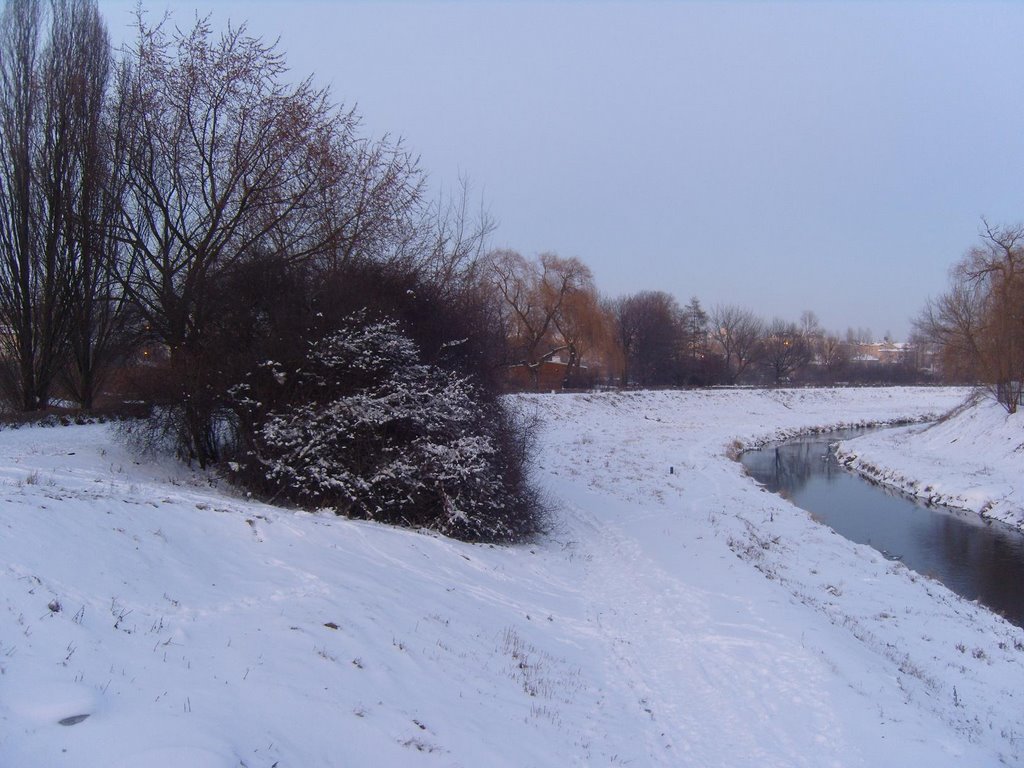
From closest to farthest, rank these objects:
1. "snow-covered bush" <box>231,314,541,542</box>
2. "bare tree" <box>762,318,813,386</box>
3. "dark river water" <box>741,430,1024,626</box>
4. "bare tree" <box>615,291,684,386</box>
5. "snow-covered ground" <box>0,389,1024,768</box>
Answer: "snow-covered ground" <box>0,389,1024,768</box> < "snow-covered bush" <box>231,314,541,542</box> < "dark river water" <box>741,430,1024,626</box> < "bare tree" <box>615,291,684,386</box> < "bare tree" <box>762,318,813,386</box>

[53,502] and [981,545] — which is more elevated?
[53,502]

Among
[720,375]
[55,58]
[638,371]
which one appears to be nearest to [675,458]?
[55,58]

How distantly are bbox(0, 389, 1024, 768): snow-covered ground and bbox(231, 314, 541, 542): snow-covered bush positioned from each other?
0.88 metres

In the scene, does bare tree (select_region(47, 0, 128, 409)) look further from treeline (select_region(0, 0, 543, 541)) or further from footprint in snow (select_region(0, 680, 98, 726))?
footprint in snow (select_region(0, 680, 98, 726))

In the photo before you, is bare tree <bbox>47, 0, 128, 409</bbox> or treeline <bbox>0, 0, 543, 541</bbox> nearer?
treeline <bbox>0, 0, 543, 541</bbox>

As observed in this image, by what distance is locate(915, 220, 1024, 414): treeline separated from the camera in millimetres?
25625

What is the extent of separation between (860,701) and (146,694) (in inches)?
232

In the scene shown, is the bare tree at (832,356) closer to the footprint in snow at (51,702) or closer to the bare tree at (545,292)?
the bare tree at (545,292)

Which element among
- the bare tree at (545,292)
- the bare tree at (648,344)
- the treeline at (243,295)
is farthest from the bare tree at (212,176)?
the bare tree at (648,344)

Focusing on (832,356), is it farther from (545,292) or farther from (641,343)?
(545,292)

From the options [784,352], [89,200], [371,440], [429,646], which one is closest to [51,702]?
[429,646]

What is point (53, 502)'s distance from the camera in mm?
6324

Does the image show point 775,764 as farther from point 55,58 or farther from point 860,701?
point 55,58

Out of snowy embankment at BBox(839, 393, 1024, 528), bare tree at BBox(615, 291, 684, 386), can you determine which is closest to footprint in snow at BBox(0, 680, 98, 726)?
snowy embankment at BBox(839, 393, 1024, 528)
